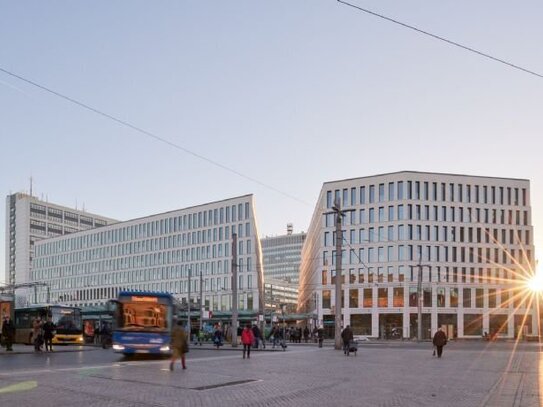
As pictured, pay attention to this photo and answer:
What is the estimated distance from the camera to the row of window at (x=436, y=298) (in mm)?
93688

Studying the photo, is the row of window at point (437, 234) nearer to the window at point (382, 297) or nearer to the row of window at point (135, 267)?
the window at point (382, 297)

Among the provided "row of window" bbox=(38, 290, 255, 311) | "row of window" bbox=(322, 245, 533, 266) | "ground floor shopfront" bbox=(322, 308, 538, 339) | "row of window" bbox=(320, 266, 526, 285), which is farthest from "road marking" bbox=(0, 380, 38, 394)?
"row of window" bbox=(322, 245, 533, 266)

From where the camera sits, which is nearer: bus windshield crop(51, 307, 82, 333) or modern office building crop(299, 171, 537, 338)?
bus windshield crop(51, 307, 82, 333)

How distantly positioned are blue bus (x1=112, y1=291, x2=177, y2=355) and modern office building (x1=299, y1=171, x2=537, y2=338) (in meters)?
67.6

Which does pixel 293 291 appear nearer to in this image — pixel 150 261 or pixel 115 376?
pixel 150 261

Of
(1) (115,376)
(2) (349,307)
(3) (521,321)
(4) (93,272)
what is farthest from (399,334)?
(1) (115,376)

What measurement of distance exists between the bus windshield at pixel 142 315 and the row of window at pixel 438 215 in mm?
68998

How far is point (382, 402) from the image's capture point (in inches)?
512

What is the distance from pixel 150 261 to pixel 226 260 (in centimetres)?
1985

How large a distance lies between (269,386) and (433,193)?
8501 centimetres

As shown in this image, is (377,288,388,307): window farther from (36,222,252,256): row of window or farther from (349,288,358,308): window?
(36,222,252,256): row of window

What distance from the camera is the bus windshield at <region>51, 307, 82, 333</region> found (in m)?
43.2

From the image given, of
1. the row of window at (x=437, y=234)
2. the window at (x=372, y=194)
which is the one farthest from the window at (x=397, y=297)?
the window at (x=372, y=194)

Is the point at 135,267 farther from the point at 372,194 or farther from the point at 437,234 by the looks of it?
the point at 437,234
